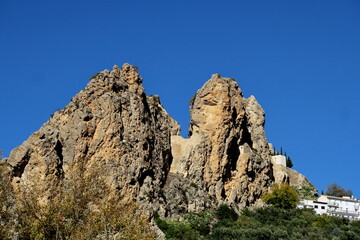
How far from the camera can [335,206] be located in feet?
304

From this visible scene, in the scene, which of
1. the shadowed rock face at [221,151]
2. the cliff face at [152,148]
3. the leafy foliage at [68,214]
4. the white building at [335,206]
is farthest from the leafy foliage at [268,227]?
the leafy foliage at [68,214]

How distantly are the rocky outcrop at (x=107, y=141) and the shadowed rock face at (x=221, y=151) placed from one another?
165 inches

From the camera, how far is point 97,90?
6550cm

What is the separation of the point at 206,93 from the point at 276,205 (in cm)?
1535

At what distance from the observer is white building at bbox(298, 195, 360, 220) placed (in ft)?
288

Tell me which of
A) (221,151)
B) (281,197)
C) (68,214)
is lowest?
(68,214)

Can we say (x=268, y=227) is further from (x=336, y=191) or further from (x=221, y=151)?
(x=336, y=191)

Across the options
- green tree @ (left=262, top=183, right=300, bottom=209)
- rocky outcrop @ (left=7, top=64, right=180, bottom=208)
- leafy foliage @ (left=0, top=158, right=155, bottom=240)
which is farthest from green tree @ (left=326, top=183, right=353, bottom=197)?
leafy foliage @ (left=0, top=158, right=155, bottom=240)

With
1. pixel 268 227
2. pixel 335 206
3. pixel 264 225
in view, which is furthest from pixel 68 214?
pixel 335 206

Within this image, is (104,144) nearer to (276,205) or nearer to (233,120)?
(233,120)

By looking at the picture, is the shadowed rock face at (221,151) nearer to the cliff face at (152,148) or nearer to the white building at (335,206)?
the cliff face at (152,148)

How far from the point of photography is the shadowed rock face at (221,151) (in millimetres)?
72062

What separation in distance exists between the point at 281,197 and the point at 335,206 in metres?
17.3

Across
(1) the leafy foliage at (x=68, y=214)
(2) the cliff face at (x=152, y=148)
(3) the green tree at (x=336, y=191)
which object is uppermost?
(3) the green tree at (x=336, y=191)
